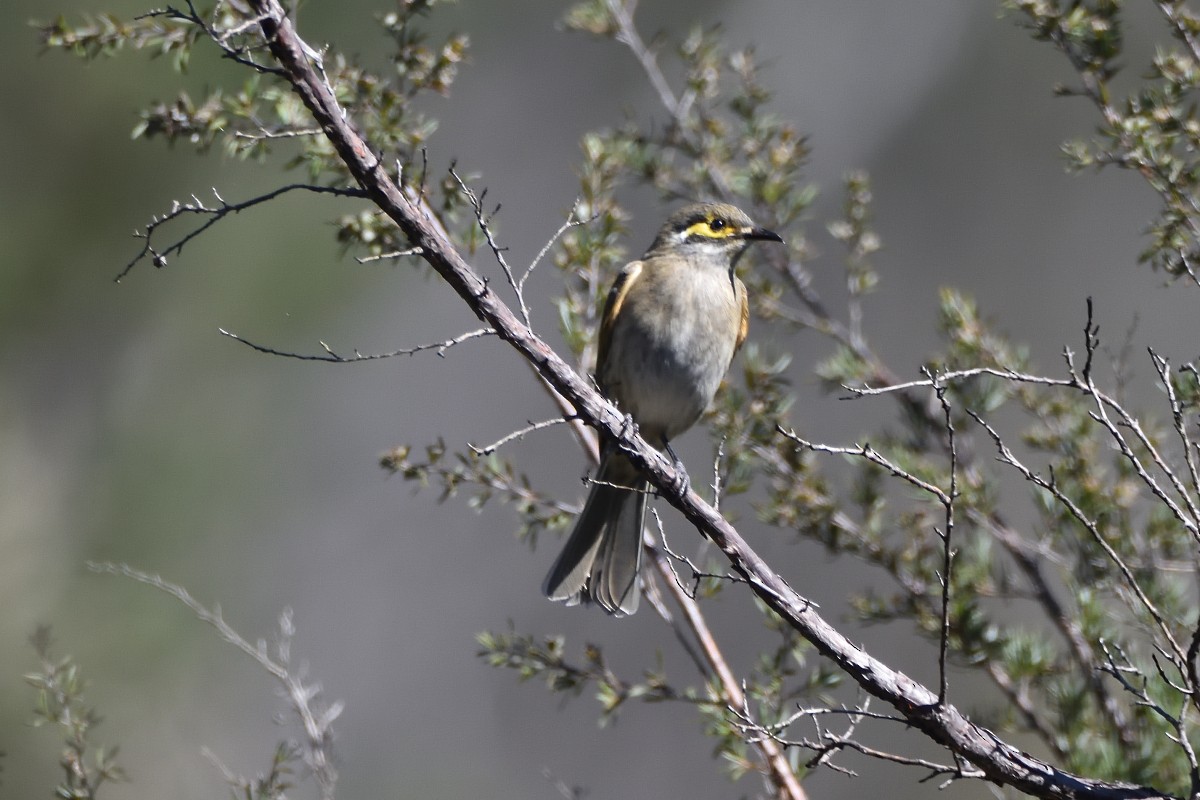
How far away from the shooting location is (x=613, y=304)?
16.6ft

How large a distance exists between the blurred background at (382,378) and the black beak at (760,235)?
13.7 feet

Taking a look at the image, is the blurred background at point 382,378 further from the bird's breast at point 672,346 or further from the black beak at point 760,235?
the black beak at point 760,235

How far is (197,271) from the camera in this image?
1155cm

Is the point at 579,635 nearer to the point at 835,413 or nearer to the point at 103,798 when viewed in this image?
the point at 835,413

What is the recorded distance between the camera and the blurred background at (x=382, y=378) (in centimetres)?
942

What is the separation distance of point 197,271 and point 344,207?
330cm

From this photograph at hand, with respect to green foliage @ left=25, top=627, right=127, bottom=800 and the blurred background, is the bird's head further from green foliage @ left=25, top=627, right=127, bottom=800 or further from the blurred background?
the blurred background

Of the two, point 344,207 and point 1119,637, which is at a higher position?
point 344,207

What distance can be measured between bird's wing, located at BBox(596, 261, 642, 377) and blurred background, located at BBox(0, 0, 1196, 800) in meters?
3.94

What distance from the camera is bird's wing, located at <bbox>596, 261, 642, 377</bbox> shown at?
5.05m

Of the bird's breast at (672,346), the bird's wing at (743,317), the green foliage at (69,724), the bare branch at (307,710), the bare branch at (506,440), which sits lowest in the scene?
the green foliage at (69,724)

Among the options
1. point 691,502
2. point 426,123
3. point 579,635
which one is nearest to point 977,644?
point 691,502

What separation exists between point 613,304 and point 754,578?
7.80 feet

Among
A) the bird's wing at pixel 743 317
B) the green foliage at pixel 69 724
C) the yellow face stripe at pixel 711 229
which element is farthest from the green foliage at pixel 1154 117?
the green foliage at pixel 69 724
